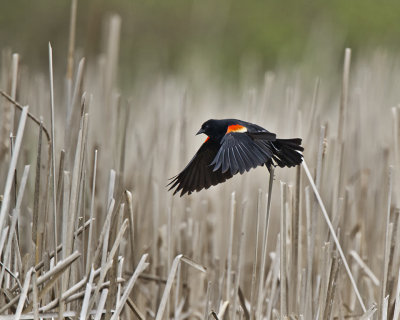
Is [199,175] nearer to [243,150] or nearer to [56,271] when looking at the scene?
[243,150]

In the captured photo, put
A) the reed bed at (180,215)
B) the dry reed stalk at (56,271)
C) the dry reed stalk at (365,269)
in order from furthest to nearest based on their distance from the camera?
the dry reed stalk at (365,269) → the reed bed at (180,215) → the dry reed stalk at (56,271)

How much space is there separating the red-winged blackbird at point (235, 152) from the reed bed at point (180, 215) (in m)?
0.09

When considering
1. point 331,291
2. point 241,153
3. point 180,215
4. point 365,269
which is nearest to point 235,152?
point 241,153

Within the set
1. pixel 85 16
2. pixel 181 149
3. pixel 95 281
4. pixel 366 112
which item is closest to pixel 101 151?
pixel 181 149

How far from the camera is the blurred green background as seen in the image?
23.2 ft

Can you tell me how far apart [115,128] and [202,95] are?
162 centimetres

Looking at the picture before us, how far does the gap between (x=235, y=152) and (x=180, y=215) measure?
1.09 meters

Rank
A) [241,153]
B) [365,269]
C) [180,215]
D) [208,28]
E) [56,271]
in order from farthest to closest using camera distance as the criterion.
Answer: [208,28] → [180,215] → [365,269] → [241,153] → [56,271]

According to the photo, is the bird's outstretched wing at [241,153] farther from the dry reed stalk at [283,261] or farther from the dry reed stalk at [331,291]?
the dry reed stalk at [331,291]

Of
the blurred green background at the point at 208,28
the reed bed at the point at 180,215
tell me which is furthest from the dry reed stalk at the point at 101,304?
the blurred green background at the point at 208,28

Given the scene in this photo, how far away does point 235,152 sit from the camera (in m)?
1.83

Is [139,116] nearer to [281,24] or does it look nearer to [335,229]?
[335,229]

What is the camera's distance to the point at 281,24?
945 centimetres

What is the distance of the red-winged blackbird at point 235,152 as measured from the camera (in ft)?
5.86
